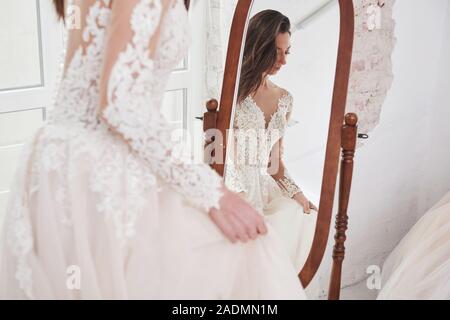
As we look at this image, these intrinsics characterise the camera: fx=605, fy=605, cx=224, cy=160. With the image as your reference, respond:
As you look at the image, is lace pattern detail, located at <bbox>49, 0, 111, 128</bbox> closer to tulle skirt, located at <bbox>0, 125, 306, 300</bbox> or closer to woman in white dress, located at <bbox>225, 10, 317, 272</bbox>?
tulle skirt, located at <bbox>0, 125, 306, 300</bbox>

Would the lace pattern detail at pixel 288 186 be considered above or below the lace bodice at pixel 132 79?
below

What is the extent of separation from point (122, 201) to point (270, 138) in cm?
76

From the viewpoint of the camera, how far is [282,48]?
1.78 m

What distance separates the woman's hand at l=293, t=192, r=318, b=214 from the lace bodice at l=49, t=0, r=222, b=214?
0.64 m

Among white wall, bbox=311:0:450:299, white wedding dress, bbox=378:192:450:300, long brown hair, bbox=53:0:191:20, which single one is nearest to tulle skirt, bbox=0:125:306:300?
long brown hair, bbox=53:0:191:20

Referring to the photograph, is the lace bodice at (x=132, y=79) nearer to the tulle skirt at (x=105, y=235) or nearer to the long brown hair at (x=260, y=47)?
the tulle skirt at (x=105, y=235)

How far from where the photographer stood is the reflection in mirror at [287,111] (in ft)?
5.74

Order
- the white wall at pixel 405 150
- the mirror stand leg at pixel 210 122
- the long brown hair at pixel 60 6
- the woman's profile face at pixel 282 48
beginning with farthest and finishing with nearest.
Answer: the white wall at pixel 405 150 → the mirror stand leg at pixel 210 122 → the woman's profile face at pixel 282 48 → the long brown hair at pixel 60 6

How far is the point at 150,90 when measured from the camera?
1.17 m

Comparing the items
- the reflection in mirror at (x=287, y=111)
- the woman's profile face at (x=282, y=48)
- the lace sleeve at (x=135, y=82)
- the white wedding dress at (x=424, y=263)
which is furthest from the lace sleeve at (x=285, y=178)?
the lace sleeve at (x=135, y=82)

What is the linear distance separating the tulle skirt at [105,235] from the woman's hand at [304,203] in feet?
1.98

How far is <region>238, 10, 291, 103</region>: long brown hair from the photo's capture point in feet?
5.84

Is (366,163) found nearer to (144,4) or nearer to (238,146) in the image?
(238,146)
